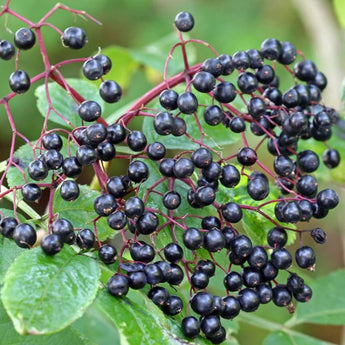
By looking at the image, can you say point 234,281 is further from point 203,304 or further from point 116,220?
point 116,220

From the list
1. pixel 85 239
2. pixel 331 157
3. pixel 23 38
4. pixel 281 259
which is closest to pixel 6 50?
pixel 23 38

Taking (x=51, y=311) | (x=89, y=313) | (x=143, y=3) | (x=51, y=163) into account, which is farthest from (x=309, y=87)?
(x=143, y=3)

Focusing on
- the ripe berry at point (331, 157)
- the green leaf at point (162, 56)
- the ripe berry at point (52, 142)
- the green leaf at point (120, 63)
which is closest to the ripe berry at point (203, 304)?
the ripe berry at point (52, 142)

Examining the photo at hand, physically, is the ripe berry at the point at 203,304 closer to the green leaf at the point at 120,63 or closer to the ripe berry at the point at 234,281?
the ripe berry at the point at 234,281

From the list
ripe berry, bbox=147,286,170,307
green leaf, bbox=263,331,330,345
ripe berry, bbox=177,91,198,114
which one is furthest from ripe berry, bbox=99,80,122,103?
green leaf, bbox=263,331,330,345

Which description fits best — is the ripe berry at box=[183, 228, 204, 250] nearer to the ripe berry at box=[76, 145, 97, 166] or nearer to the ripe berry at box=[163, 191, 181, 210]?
the ripe berry at box=[163, 191, 181, 210]

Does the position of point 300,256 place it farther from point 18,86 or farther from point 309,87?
point 18,86
